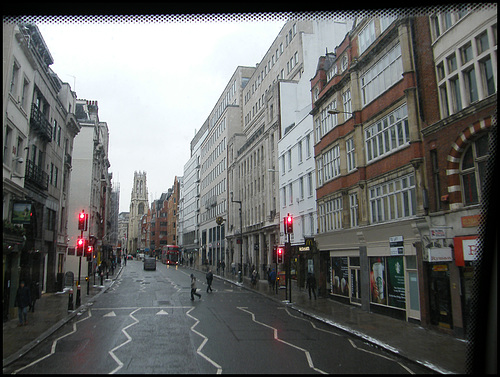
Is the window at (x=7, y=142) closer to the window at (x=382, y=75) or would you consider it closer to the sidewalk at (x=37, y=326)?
the sidewalk at (x=37, y=326)

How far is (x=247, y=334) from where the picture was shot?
15125 mm

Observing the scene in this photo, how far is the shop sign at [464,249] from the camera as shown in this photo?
14062 mm

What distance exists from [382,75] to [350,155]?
5435 millimetres

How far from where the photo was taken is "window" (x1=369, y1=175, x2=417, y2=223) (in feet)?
61.9

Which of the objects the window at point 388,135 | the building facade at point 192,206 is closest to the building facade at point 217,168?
the building facade at point 192,206

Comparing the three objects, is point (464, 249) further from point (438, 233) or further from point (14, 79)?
point (14, 79)

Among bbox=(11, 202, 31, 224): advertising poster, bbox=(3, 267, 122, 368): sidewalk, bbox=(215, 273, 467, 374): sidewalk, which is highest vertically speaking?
bbox=(11, 202, 31, 224): advertising poster

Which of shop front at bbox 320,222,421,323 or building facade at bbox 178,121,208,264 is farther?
building facade at bbox 178,121,208,264

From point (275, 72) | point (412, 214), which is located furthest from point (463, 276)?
point (275, 72)

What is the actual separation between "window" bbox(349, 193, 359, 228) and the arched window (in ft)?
29.7

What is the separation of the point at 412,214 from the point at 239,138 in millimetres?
47259

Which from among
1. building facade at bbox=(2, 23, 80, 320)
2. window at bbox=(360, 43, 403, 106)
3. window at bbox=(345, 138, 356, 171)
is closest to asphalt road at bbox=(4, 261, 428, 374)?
building facade at bbox=(2, 23, 80, 320)

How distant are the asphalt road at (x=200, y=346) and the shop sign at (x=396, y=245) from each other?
509 cm

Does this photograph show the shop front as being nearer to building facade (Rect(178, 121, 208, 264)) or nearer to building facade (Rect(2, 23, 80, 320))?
building facade (Rect(2, 23, 80, 320))
